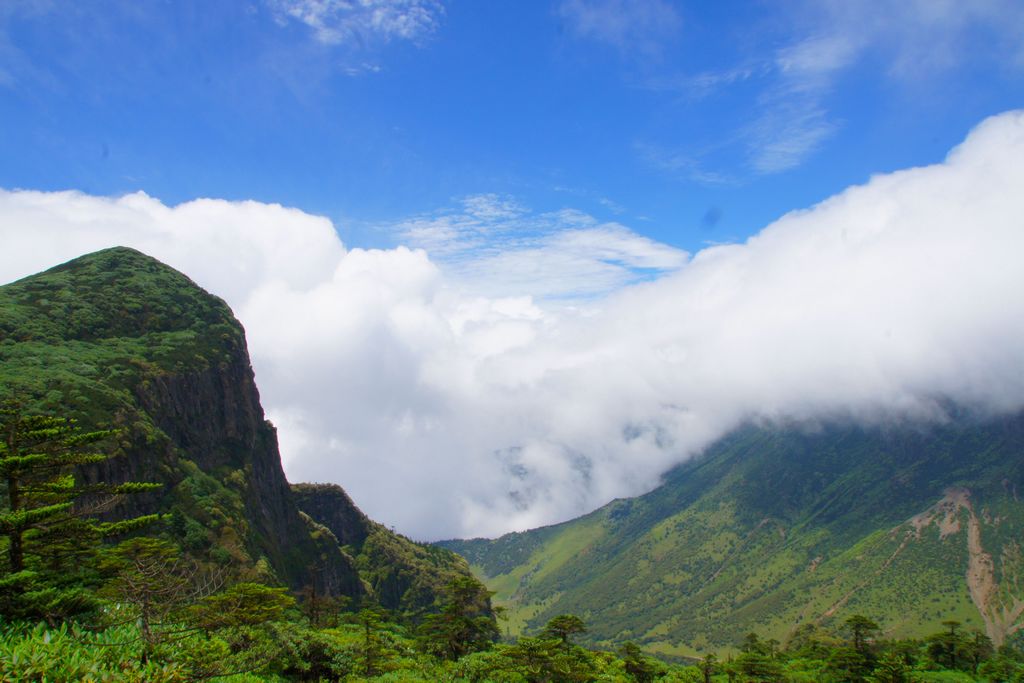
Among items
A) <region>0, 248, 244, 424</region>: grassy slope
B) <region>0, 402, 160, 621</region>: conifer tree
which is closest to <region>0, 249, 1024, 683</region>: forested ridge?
<region>0, 402, 160, 621</region>: conifer tree

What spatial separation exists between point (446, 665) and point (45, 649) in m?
39.4

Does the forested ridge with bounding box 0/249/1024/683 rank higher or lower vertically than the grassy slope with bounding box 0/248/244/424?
lower

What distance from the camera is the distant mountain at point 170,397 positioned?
73688 millimetres

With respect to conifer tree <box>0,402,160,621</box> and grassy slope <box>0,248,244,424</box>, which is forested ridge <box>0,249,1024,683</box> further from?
grassy slope <box>0,248,244,424</box>

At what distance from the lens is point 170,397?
9219 centimetres

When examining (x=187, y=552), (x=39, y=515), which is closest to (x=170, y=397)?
(x=187, y=552)

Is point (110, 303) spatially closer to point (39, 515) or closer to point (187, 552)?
point (187, 552)

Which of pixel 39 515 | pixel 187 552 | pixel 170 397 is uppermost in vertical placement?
pixel 170 397

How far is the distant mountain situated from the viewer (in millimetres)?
73688

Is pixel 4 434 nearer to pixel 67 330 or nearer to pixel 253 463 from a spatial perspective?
pixel 67 330

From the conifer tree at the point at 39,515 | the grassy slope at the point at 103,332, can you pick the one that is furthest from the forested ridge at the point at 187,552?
the grassy slope at the point at 103,332

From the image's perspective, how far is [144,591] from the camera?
24266mm

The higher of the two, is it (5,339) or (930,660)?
(5,339)

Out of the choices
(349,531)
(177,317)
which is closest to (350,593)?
(349,531)
